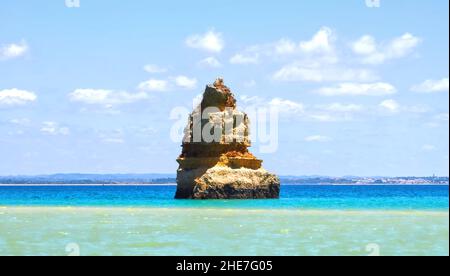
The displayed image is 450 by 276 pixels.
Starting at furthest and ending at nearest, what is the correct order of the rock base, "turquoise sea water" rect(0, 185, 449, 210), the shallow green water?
the rock base
"turquoise sea water" rect(0, 185, 449, 210)
the shallow green water

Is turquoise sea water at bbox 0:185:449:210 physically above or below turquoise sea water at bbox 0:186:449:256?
above

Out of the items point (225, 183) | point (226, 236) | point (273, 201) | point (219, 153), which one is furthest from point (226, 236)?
point (219, 153)

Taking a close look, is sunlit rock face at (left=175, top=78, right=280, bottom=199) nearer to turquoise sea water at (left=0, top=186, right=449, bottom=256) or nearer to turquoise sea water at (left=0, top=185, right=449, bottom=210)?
turquoise sea water at (left=0, top=185, right=449, bottom=210)

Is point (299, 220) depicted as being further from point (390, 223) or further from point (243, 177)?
point (243, 177)

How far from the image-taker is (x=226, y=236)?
30.0 meters

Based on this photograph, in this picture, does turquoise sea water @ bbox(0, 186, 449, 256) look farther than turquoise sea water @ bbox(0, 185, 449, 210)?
No

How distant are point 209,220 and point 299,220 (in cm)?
454

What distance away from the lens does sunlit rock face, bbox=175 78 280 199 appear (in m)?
65.9

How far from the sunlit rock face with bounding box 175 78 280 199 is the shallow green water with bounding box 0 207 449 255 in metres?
24.5

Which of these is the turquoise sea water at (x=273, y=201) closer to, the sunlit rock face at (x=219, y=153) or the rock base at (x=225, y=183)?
the rock base at (x=225, y=183)

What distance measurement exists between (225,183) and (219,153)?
2.60 meters

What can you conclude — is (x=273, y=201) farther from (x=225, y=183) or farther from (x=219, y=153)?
(x=219, y=153)

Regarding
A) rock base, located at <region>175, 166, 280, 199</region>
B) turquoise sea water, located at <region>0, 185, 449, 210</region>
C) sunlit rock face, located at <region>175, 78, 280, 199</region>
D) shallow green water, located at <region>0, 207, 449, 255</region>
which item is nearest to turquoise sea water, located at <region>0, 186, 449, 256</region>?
shallow green water, located at <region>0, 207, 449, 255</region>
